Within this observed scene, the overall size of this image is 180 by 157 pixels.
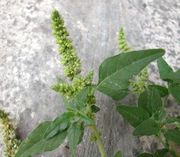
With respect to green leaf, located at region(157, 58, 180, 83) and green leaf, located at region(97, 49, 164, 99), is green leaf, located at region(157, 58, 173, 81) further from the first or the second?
green leaf, located at region(97, 49, 164, 99)

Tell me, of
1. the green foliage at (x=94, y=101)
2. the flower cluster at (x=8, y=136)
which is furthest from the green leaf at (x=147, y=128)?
the flower cluster at (x=8, y=136)

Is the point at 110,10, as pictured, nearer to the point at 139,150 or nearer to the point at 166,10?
the point at 166,10

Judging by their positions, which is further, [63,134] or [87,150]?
[87,150]

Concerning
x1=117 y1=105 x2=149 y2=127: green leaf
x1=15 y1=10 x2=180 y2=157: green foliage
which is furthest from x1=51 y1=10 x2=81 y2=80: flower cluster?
x1=117 y1=105 x2=149 y2=127: green leaf

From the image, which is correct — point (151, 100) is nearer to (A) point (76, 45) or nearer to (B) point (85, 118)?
(B) point (85, 118)

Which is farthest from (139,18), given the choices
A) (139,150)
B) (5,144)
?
(5,144)

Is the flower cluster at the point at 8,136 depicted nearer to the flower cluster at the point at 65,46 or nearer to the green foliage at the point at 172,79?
the flower cluster at the point at 65,46
